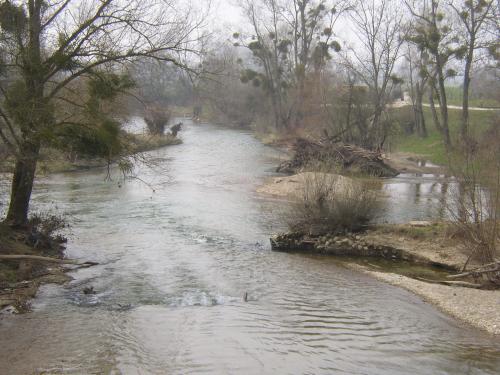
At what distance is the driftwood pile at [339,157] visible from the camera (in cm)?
2811

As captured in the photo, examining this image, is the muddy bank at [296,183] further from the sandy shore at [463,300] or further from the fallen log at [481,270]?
the fallen log at [481,270]

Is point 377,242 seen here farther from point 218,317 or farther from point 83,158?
point 83,158

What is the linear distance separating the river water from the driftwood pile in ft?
34.3

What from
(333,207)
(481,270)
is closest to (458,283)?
(481,270)

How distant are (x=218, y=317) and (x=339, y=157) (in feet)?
64.5

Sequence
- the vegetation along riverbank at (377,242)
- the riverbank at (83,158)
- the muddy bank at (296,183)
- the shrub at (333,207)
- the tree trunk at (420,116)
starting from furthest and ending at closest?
the tree trunk at (420,116) < the muddy bank at (296,183) < the shrub at (333,207) < the riverbank at (83,158) < the vegetation along riverbank at (377,242)

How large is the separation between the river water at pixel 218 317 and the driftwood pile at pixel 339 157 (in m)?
10.4

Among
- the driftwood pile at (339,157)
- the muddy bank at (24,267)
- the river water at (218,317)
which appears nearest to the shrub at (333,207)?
the river water at (218,317)

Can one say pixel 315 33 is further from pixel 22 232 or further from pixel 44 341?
pixel 44 341

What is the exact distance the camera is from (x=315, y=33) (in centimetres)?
4850

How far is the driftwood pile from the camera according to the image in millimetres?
28109

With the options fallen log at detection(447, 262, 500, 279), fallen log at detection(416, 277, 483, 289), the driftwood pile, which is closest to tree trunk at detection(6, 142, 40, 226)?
fallen log at detection(416, 277, 483, 289)

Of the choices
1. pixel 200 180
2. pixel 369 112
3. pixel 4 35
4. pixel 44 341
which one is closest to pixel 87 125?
pixel 4 35

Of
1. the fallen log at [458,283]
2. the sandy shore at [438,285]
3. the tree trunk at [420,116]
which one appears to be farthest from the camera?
the tree trunk at [420,116]
